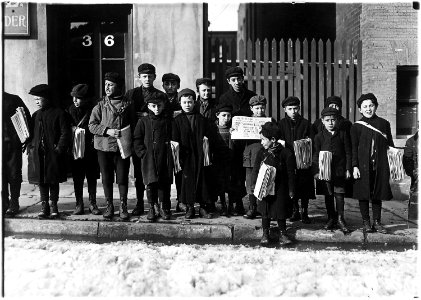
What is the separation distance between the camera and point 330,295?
3744 mm

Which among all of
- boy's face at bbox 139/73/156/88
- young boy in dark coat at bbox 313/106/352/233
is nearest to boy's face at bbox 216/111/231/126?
boy's face at bbox 139/73/156/88

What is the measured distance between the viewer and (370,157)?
18.6 feet

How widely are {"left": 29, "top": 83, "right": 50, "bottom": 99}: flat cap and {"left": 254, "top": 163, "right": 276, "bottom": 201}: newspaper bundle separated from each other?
9.97ft

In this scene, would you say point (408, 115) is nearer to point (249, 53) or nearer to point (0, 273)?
point (249, 53)

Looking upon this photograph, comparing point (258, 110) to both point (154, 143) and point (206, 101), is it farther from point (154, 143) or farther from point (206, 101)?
point (154, 143)

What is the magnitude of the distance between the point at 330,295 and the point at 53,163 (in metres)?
3.98

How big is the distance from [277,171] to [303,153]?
68 cm

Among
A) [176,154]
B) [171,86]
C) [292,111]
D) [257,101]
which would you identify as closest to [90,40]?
[171,86]

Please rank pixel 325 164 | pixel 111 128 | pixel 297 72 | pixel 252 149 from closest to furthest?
pixel 325 164
pixel 111 128
pixel 252 149
pixel 297 72

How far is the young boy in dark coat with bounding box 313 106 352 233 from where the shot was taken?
18.6 ft

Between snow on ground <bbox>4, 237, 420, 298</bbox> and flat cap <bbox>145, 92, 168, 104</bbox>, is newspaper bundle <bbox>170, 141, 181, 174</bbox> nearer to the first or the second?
flat cap <bbox>145, 92, 168, 104</bbox>

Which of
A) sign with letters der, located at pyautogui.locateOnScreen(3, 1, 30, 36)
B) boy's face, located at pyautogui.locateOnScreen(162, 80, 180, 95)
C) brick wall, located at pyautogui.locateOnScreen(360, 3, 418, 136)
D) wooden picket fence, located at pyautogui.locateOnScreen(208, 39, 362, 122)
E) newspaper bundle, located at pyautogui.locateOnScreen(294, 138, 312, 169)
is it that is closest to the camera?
newspaper bundle, located at pyautogui.locateOnScreen(294, 138, 312, 169)

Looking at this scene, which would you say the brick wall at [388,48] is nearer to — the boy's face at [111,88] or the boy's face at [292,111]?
the boy's face at [292,111]

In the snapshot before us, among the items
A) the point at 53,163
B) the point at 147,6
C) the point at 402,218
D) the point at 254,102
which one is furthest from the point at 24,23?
the point at 402,218
